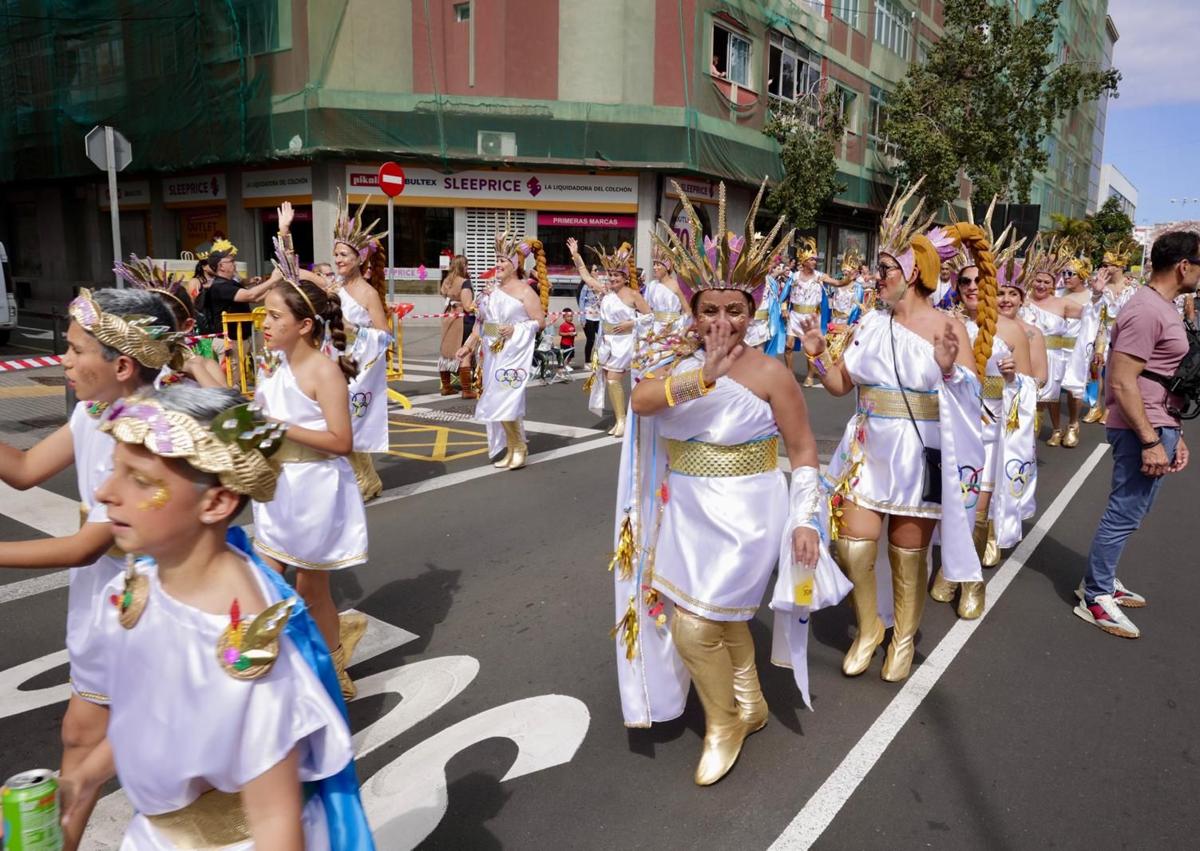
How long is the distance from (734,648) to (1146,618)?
10.8 feet

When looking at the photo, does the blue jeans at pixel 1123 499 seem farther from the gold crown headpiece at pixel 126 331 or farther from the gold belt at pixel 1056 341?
the gold belt at pixel 1056 341

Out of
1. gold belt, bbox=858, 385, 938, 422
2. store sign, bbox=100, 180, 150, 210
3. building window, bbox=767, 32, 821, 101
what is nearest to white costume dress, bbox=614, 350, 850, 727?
gold belt, bbox=858, 385, 938, 422

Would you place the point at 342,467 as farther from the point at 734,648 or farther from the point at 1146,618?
the point at 1146,618

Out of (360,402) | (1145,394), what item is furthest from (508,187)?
(1145,394)

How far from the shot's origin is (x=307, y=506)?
12.3ft

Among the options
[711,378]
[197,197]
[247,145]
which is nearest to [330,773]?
[711,378]

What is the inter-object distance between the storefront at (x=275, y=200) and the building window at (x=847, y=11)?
19025 millimetres

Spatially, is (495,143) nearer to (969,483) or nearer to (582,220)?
(582,220)

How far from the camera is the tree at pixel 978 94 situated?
27.3 metres

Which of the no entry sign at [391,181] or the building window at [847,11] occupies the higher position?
the building window at [847,11]

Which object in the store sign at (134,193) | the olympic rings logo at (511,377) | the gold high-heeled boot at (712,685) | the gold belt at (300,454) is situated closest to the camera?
the gold high-heeled boot at (712,685)

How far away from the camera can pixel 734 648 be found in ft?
11.2

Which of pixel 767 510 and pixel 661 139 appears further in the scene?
pixel 661 139

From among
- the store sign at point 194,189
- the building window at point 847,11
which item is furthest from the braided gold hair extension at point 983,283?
the building window at point 847,11
